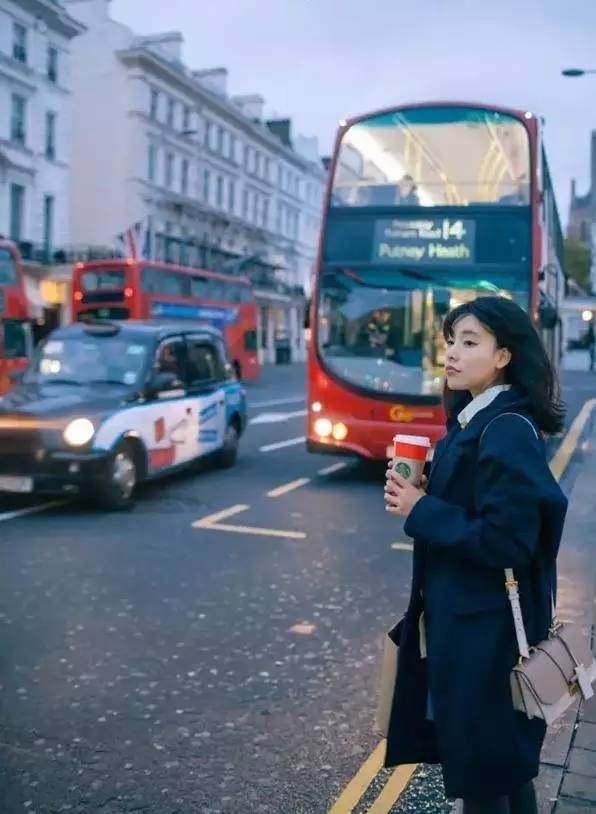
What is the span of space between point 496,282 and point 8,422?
17.9 feet

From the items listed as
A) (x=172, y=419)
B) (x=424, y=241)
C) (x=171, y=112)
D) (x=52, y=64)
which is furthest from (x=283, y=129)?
(x=172, y=419)

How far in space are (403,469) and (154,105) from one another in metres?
52.1

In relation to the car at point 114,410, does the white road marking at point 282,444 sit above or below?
below

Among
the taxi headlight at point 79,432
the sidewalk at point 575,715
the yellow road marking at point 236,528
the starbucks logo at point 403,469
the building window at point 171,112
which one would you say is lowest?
the yellow road marking at point 236,528

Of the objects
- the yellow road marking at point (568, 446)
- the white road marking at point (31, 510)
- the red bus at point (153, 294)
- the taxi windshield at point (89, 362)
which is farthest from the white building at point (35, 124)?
the white road marking at point (31, 510)

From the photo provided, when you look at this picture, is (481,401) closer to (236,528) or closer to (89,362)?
(236,528)

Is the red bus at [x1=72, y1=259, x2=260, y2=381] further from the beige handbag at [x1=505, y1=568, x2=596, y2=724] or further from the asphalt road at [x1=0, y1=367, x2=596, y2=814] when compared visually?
the beige handbag at [x1=505, y1=568, x2=596, y2=724]

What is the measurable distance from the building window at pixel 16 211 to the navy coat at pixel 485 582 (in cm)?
4023

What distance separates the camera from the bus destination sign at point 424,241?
1090 centimetres

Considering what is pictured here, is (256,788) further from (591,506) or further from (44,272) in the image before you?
(44,272)

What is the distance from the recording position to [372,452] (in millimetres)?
11156

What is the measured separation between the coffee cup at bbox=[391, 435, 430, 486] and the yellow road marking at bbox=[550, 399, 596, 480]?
7.02 m

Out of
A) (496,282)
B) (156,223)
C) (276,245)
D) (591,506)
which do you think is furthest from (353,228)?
(276,245)

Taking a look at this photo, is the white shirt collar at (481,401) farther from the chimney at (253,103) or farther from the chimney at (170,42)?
the chimney at (253,103)
